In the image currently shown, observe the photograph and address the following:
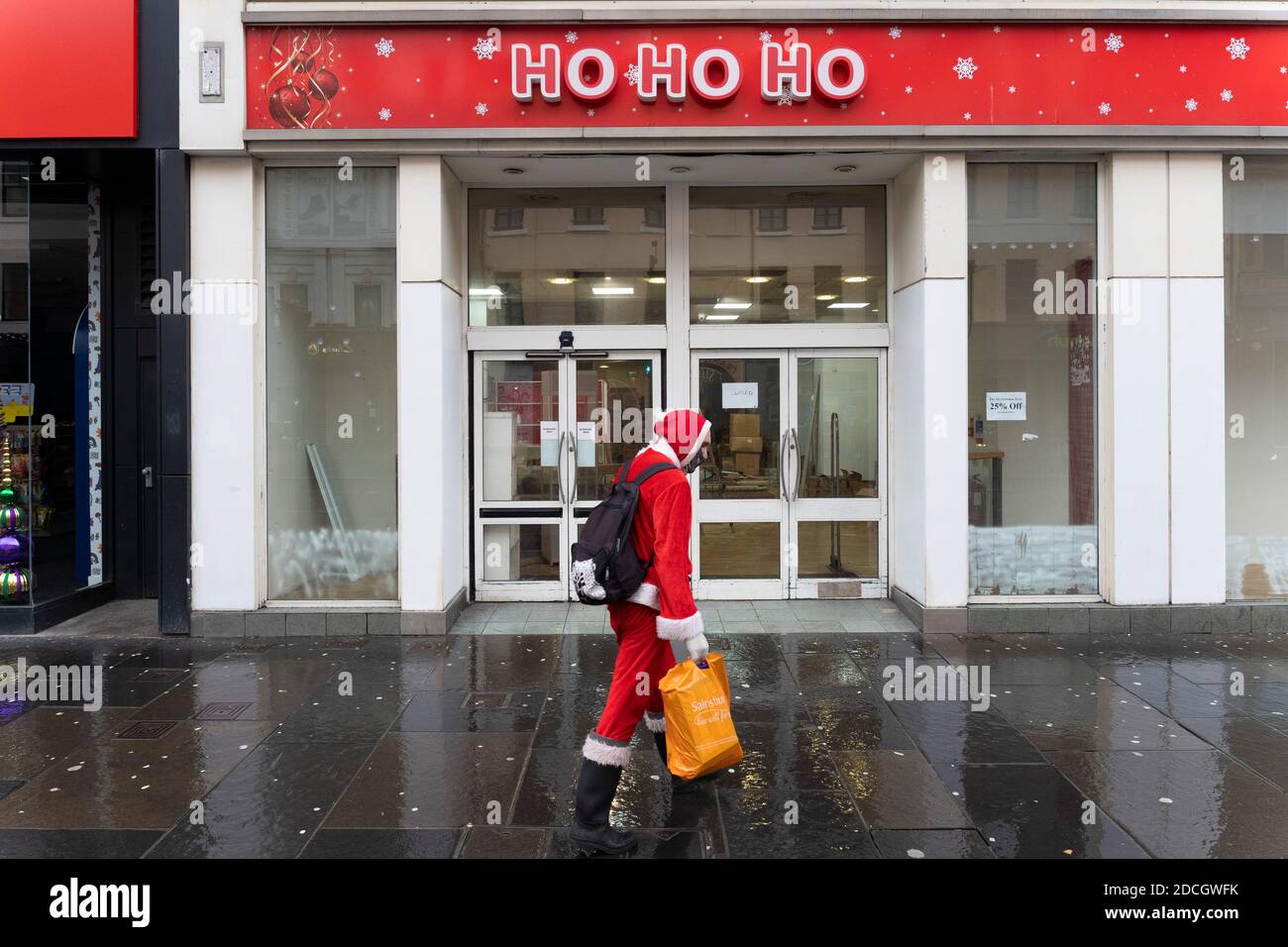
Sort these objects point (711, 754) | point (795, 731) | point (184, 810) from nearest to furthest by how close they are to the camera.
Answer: point (711, 754) → point (184, 810) → point (795, 731)

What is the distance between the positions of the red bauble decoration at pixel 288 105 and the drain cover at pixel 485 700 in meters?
5.02

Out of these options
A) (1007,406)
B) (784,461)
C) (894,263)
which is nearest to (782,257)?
(894,263)

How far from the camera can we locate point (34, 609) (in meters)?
8.21

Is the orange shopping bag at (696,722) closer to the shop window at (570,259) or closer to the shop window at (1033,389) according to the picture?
the shop window at (1033,389)

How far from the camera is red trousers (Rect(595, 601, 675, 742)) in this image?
164 inches

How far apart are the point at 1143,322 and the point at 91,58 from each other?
30.1 ft

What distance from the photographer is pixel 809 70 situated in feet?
25.8

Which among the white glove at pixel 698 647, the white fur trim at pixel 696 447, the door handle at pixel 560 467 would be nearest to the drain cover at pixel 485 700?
the white glove at pixel 698 647

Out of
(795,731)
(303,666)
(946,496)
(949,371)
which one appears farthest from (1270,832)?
(303,666)

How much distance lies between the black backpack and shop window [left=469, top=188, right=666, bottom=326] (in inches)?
207

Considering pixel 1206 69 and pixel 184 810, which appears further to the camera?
pixel 1206 69

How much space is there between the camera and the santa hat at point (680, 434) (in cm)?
442

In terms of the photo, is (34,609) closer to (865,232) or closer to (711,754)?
(711,754)

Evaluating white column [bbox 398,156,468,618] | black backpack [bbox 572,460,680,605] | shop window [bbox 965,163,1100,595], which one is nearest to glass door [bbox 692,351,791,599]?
shop window [bbox 965,163,1100,595]
